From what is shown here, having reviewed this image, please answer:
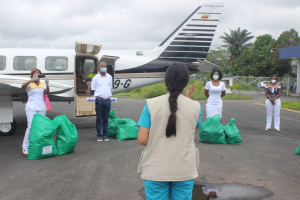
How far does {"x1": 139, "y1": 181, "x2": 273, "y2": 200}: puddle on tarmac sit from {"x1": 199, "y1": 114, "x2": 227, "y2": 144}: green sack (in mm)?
2598

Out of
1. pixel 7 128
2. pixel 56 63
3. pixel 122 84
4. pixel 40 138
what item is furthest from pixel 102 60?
pixel 40 138

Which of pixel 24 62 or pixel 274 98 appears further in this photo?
pixel 24 62

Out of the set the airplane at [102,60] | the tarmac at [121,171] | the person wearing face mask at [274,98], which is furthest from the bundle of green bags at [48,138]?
the person wearing face mask at [274,98]

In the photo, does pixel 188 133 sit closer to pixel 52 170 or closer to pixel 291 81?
pixel 52 170

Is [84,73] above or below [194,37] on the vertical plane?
below

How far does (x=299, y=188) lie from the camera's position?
4.18m

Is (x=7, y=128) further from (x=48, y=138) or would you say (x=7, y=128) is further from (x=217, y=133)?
(x=217, y=133)

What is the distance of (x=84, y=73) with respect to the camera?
35.5 ft

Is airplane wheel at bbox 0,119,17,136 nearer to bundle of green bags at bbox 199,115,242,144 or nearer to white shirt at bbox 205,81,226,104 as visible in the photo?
bundle of green bags at bbox 199,115,242,144

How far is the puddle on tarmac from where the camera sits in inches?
152

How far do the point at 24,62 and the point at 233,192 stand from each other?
8434 millimetres

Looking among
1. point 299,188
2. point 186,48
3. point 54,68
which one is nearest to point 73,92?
point 54,68

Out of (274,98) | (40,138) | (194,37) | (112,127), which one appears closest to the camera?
(40,138)

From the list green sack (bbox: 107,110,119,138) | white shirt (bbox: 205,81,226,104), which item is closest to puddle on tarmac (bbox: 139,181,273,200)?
white shirt (bbox: 205,81,226,104)
